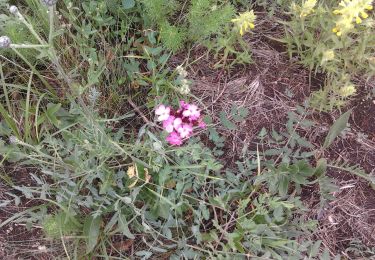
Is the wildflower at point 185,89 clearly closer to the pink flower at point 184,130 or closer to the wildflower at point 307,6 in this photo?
the pink flower at point 184,130

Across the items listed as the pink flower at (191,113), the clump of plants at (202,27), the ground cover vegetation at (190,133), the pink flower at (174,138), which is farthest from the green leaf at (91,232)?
the clump of plants at (202,27)

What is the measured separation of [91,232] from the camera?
5.94 feet

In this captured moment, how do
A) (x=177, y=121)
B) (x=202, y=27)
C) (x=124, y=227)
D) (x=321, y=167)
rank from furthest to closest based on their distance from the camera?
(x=202, y=27) < (x=321, y=167) < (x=124, y=227) < (x=177, y=121)

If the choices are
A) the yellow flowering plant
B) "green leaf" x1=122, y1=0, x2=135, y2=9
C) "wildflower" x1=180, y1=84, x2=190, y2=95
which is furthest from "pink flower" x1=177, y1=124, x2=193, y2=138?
"green leaf" x1=122, y1=0, x2=135, y2=9

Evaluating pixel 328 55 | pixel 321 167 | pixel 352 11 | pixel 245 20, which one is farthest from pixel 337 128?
pixel 245 20

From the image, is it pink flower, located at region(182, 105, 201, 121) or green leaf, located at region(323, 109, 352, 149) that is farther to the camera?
green leaf, located at region(323, 109, 352, 149)

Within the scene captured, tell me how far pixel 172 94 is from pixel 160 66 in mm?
174

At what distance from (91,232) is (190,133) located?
59 centimetres

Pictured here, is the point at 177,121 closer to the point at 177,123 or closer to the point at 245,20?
the point at 177,123

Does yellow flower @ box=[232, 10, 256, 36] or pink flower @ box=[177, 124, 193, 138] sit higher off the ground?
yellow flower @ box=[232, 10, 256, 36]

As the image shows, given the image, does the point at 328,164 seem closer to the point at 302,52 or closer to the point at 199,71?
the point at 302,52

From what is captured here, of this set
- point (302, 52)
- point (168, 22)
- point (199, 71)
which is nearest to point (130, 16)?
point (168, 22)

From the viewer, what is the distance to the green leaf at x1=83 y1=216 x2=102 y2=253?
5.93 ft

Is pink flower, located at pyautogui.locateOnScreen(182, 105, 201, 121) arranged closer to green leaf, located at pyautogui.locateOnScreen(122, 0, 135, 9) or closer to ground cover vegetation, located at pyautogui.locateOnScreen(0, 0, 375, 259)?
ground cover vegetation, located at pyautogui.locateOnScreen(0, 0, 375, 259)
